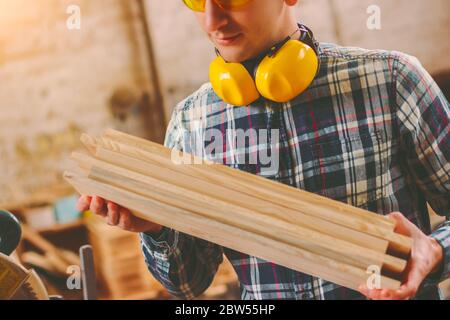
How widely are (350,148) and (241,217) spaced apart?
1.36 feet

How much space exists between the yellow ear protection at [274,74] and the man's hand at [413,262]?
38 centimetres

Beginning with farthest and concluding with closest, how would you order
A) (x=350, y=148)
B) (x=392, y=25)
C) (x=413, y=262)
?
(x=392, y=25)
(x=350, y=148)
(x=413, y=262)

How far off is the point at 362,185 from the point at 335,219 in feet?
0.99

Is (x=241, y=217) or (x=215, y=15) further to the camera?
(x=215, y=15)

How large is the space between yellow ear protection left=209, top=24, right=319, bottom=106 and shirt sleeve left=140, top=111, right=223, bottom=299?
27 centimetres

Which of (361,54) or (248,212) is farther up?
(361,54)

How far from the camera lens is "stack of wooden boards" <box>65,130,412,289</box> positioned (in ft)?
3.20

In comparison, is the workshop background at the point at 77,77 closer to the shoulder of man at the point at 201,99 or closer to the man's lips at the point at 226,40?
the shoulder of man at the point at 201,99

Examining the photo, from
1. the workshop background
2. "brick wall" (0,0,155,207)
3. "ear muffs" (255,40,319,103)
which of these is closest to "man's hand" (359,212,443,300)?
"ear muffs" (255,40,319,103)

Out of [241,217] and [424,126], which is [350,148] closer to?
[424,126]

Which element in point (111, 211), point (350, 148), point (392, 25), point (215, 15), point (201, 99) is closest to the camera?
point (111, 211)

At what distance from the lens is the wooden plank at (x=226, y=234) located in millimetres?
995

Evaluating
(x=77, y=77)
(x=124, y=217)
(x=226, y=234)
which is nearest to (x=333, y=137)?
(x=226, y=234)

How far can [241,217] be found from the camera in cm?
102
